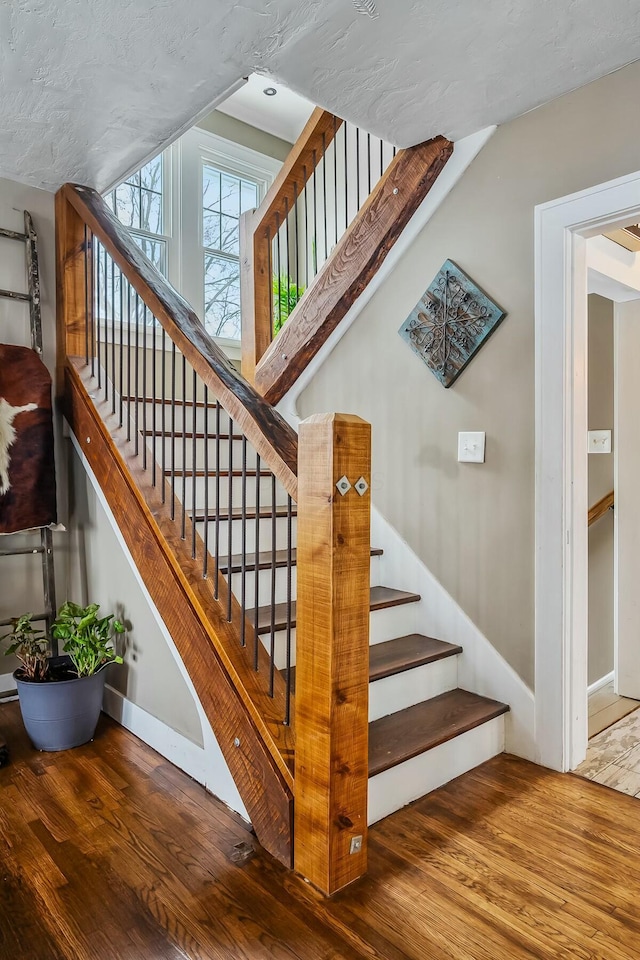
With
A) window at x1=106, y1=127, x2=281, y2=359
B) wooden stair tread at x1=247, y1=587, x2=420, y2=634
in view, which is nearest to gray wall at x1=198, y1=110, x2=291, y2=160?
window at x1=106, y1=127, x2=281, y2=359

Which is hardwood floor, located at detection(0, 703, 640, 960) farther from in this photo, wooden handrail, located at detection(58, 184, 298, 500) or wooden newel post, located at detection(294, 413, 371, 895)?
wooden handrail, located at detection(58, 184, 298, 500)

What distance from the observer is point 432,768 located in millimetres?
1983

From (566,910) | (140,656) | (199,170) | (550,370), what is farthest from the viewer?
(199,170)

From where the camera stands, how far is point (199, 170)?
429cm

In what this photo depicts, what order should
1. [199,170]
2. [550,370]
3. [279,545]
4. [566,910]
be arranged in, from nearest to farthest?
[566,910], [550,370], [279,545], [199,170]

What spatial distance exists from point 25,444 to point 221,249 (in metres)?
2.53

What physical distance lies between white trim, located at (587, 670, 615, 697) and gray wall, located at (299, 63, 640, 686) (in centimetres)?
94

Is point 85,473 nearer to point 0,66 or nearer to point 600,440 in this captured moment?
point 0,66

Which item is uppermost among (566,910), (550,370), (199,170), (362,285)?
(199,170)

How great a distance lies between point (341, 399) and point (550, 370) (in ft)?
3.70

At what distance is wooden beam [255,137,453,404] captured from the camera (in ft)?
8.19

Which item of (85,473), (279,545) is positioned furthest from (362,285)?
(85,473)

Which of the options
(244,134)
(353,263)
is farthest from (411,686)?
(244,134)

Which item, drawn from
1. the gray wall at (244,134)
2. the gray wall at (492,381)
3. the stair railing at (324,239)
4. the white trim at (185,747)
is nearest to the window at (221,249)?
the gray wall at (244,134)
